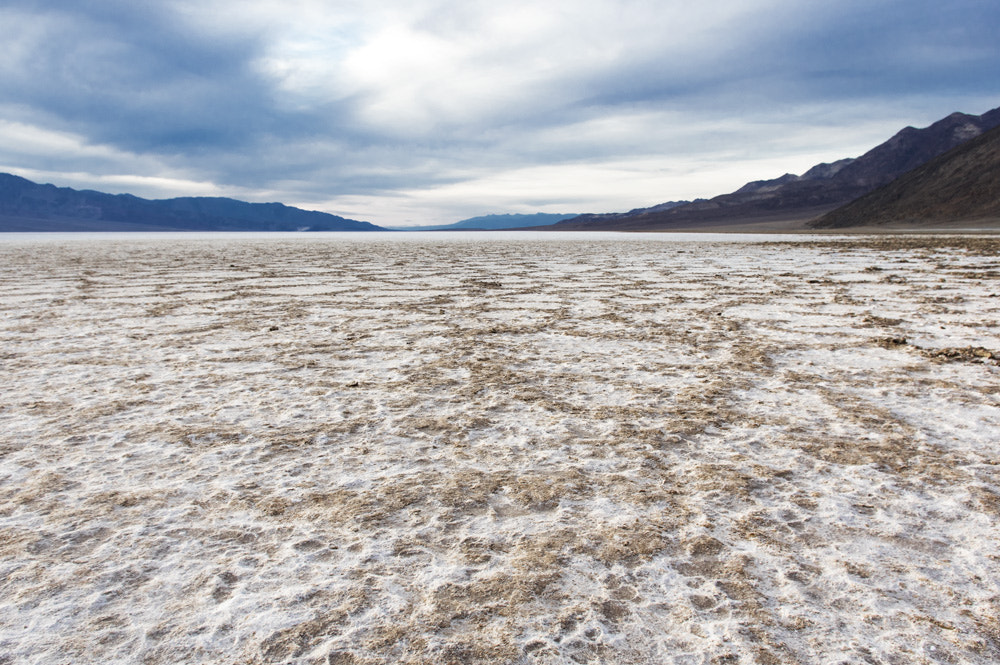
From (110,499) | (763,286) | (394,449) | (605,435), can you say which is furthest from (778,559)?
(763,286)

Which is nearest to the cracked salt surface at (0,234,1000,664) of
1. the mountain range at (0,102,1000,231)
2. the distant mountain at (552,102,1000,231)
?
the mountain range at (0,102,1000,231)

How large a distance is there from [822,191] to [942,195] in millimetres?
38061

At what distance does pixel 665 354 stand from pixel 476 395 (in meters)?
1.09

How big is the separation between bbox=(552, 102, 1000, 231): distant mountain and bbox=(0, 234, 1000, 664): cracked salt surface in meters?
69.9

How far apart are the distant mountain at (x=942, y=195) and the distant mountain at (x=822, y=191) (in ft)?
61.2

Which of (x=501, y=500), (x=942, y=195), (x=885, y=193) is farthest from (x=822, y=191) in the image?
(x=501, y=500)

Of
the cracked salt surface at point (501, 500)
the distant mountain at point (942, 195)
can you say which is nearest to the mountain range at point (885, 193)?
the distant mountain at point (942, 195)

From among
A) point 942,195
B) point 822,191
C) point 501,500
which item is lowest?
point 501,500

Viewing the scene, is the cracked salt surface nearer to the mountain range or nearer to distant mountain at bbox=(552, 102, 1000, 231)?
the mountain range

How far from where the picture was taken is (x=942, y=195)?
43.1 m

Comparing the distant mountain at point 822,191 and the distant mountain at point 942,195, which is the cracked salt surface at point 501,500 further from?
the distant mountain at point 822,191

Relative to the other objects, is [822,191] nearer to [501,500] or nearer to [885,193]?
[885,193]

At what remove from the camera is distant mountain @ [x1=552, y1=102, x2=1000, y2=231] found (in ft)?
244

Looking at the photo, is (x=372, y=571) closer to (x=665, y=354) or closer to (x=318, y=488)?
(x=318, y=488)
